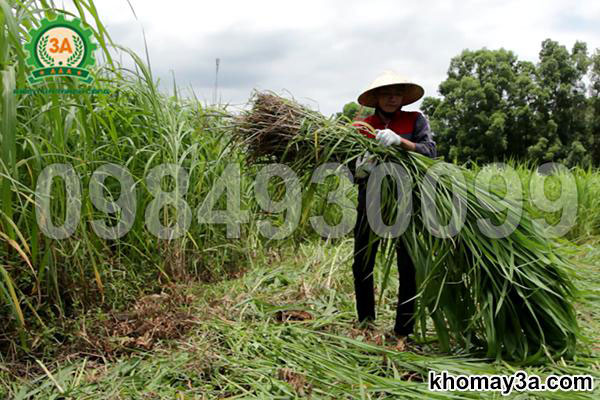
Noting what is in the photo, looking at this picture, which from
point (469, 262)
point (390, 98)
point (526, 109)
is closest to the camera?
point (469, 262)

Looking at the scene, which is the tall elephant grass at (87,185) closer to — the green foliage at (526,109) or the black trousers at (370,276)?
the black trousers at (370,276)

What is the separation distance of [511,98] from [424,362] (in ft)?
60.2

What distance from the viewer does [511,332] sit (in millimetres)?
1931

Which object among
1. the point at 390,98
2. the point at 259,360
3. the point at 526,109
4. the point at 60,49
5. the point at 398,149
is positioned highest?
the point at 526,109

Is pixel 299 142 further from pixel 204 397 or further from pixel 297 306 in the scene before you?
pixel 204 397

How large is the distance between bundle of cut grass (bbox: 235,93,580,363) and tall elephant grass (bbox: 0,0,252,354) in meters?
0.46

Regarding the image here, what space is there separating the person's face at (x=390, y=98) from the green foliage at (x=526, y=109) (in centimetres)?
1565

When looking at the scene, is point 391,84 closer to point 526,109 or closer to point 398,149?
point 398,149

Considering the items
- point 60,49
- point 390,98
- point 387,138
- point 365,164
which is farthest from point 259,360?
point 60,49

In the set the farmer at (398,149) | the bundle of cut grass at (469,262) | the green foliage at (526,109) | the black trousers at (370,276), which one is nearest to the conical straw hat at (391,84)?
the farmer at (398,149)

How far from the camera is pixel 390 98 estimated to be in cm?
225

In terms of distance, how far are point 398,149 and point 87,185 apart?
1.33 metres

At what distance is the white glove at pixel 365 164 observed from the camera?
6.65 feet

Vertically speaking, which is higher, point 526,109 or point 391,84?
point 526,109
